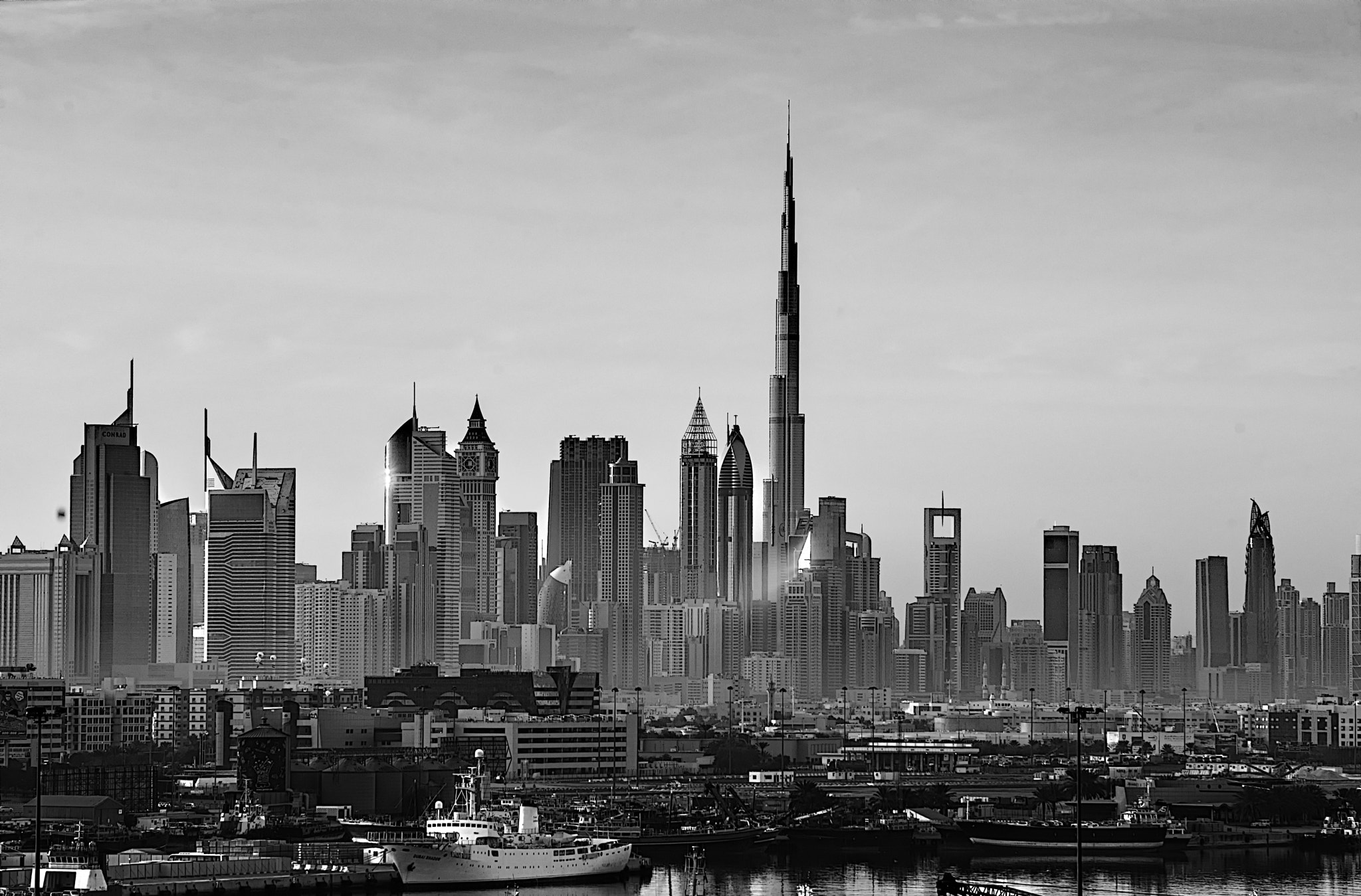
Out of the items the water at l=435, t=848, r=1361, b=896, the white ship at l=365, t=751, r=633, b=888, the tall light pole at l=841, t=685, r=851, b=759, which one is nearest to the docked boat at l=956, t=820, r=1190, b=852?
the water at l=435, t=848, r=1361, b=896

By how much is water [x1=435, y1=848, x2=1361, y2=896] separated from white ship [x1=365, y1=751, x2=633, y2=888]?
8.6 inches

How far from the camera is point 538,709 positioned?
4522 centimetres

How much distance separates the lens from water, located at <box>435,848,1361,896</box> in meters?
19.9

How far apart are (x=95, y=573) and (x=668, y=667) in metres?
22.9

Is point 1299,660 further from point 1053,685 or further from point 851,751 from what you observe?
point 851,751

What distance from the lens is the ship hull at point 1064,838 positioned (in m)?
24.0

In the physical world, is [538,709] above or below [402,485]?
below

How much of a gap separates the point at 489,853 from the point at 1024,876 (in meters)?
4.62

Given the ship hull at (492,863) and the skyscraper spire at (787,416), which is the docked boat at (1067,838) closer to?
the ship hull at (492,863)

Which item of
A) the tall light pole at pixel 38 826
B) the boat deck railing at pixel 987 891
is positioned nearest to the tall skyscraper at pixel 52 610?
the tall light pole at pixel 38 826

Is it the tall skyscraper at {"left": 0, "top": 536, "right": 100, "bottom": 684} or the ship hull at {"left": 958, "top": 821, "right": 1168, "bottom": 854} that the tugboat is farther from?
the tall skyscraper at {"left": 0, "top": 536, "right": 100, "bottom": 684}

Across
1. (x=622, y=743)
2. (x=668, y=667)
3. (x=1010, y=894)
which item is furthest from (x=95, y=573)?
(x=1010, y=894)

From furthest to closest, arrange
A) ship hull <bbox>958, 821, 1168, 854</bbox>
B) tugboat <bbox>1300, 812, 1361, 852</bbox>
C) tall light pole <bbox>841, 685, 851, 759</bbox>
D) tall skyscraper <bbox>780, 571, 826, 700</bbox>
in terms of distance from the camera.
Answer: tall skyscraper <bbox>780, 571, 826, 700</bbox> < tall light pole <bbox>841, 685, 851, 759</bbox> < tugboat <bbox>1300, 812, 1361, 852</bbox> < ship hull <bbox>958, 821, 1168, 854</bbox>

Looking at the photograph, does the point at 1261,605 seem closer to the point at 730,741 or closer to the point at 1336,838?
the point at 730,741
